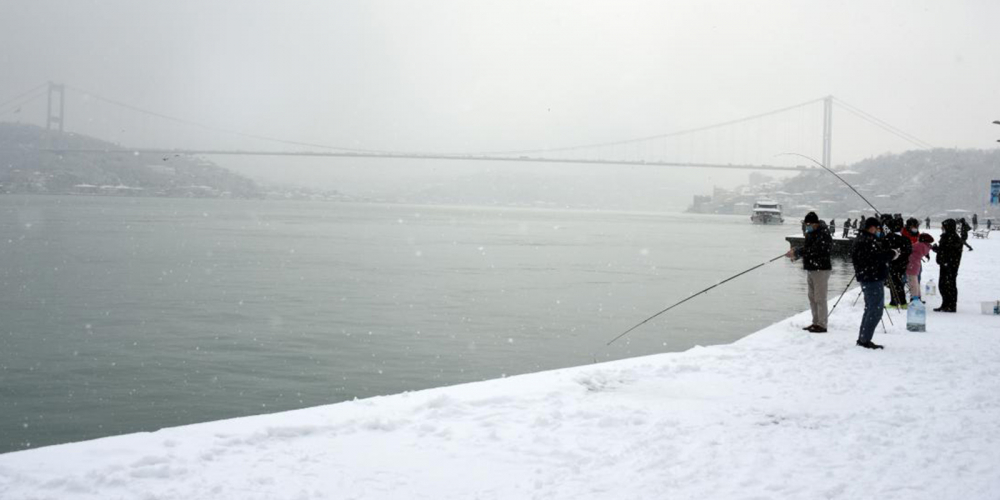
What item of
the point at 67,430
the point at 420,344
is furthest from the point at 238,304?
the point at 67,430

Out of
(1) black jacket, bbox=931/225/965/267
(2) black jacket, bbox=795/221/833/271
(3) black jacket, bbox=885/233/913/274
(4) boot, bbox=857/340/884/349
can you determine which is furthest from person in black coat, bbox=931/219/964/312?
(4) boot, bbox=857/340/884/349

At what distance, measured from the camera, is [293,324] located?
1441 cm

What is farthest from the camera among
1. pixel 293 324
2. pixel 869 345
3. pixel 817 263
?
pixel 293 324

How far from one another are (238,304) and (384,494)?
1398 cm

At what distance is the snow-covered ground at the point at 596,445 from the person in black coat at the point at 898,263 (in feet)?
14.2

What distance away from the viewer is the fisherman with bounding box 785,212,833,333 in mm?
9703

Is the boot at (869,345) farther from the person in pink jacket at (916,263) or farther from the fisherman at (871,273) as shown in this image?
the person in pink jacket at (916,263)

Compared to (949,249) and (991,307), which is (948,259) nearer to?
(949,249)

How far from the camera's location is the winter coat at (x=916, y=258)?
11809 mm

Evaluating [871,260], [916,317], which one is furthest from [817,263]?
[916,317]

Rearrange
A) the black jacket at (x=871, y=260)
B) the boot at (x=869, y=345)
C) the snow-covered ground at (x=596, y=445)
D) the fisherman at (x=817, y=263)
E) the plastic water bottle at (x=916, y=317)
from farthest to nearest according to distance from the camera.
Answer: the plastic water bottle at (x=916, y=317) < the fisherman at (x=817, y=263) < the black jacket at (x=871, y=260) < the boot at (x=869, y=345) < the snow-covered ground at (x=596, y=445)

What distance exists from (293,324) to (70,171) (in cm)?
16916

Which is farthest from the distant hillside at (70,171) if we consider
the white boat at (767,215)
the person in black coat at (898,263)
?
the person in black coat at (898,263)

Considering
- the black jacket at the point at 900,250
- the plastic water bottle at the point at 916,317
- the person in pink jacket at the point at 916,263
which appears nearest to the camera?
the plastic water bottle at the point at 916,317
